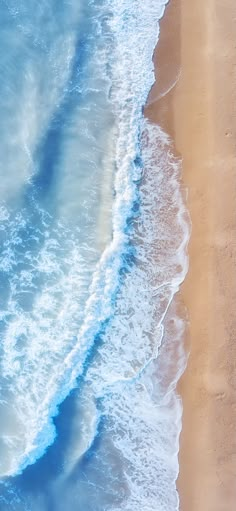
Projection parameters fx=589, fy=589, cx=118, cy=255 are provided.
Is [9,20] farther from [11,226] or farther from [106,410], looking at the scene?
[106,410]

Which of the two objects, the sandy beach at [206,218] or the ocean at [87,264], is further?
the ocean at [87,264]

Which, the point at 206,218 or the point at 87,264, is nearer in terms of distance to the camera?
the point at 206,218

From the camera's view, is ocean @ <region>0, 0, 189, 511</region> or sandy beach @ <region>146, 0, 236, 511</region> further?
ocean @ <region>0, 0, 189, 511</region>

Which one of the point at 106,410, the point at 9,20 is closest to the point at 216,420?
the point at 106,410

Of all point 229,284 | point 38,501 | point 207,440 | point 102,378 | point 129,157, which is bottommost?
point 38,501

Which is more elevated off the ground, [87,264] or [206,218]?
[206,218]
